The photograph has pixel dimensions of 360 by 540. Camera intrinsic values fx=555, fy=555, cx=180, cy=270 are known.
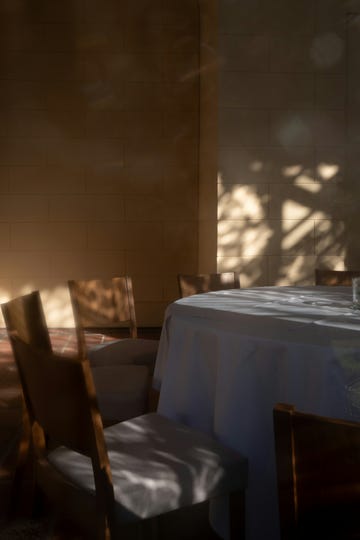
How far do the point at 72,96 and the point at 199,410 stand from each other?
472 cm

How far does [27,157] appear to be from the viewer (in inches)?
229

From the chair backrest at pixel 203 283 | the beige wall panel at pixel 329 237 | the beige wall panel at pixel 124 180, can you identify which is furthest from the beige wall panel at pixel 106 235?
the chair backrest at pixel 203 283

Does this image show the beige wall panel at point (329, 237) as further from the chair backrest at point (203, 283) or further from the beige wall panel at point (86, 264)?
the beige wall panel at point (86, 264)

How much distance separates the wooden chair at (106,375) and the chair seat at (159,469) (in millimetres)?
390

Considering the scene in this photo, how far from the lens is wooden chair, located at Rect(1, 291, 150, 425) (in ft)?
5.62

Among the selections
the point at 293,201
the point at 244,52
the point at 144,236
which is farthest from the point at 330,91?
the point at 144,236

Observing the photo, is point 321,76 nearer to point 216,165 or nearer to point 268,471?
point 216,165

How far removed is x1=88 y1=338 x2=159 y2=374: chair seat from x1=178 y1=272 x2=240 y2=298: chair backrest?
1.30 feet

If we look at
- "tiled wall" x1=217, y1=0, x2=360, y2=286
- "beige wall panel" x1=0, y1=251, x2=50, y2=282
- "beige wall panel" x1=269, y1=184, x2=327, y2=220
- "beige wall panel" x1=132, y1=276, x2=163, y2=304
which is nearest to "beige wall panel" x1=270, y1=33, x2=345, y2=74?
"tiled wall" x1=217, y1=0, x2=360, y2=286

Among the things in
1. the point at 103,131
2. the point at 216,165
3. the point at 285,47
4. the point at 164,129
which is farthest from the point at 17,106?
the point at 285,47

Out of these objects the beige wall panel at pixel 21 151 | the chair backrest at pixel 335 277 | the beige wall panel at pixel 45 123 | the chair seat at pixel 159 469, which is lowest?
the chair seat at pixel 159 469

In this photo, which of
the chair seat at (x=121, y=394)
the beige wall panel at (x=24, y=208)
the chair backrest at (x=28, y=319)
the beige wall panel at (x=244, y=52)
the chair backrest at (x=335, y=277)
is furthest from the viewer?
the beige wall panel at (x=24, y=208)

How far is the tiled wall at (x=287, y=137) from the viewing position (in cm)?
452

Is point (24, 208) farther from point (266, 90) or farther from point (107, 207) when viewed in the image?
point (266, 90)
